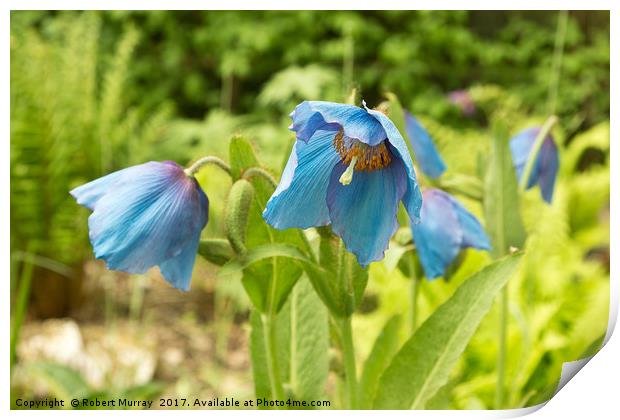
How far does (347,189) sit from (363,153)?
0.02 meters

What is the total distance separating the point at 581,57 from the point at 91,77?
4.36 ft

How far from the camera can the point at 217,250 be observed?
371 millimetres

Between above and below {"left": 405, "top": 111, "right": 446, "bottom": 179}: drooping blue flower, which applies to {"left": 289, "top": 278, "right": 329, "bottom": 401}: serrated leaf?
below

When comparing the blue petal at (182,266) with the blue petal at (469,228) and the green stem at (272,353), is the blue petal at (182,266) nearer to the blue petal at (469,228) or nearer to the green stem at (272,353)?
the green stem at (272,353)

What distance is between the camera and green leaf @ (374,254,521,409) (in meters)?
0.40

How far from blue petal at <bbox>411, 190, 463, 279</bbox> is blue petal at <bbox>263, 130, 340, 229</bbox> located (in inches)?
3.9

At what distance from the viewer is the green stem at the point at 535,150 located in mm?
538

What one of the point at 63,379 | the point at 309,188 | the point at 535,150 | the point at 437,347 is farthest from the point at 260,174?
the point at 63,379

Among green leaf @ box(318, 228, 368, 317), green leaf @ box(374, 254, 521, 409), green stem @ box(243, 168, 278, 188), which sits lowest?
green leaf @ box(374, 254, 521, 409)

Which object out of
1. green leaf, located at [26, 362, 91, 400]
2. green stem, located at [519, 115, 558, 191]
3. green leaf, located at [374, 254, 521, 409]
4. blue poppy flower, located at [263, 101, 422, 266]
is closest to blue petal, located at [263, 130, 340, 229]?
blue poppy flower, located at [263, 101, 422, 266]

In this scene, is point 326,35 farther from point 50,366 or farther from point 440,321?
point 440,321

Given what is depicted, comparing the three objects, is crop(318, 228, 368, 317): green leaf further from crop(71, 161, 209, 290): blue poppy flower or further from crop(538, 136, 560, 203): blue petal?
crop(538, 136, 560, 203): blue petal
